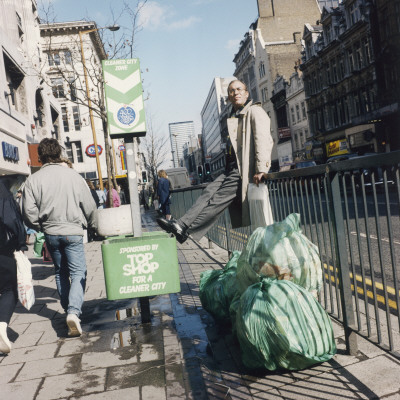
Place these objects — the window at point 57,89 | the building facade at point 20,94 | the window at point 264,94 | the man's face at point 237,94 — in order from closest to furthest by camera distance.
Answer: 1. the man's face at point 237,94
2. the building facade at point 20,94
3. the window at point 57,89
4. the window at point 264,94

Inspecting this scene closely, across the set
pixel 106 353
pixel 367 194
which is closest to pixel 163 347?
pixel 106 353

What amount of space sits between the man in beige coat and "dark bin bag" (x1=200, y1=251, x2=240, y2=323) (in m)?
0.45

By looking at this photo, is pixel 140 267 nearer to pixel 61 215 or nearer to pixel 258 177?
pixel 61 215

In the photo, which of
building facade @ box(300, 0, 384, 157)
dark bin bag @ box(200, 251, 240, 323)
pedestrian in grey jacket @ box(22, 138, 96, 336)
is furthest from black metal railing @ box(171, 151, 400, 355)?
building facade @ box(300, 0, 384, 157)

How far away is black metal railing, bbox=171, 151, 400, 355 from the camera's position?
8.32 ft

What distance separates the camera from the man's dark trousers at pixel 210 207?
4465 millimetres

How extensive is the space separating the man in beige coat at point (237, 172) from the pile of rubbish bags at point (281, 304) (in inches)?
35.7

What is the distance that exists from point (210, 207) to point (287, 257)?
4.29ft

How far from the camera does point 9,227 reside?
13.9ft

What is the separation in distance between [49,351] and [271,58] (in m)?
58.6

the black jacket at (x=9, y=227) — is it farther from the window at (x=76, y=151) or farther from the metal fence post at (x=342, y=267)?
the window at (x=76, y=151)

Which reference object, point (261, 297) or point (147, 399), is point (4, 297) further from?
point (261, 297)

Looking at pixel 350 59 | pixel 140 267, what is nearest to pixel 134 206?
pixel 140 267

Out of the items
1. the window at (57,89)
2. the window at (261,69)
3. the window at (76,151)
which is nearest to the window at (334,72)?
the window at (261,69)
